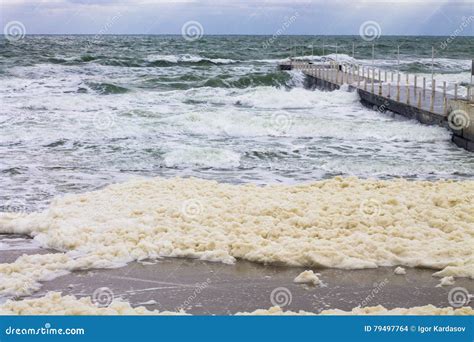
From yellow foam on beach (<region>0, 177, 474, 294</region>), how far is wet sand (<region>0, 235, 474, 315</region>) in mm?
215

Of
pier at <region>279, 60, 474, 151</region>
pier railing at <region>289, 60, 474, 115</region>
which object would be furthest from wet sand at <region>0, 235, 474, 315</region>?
pier railing at <region>289, 60, 474, 115</region>

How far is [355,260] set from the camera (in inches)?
338

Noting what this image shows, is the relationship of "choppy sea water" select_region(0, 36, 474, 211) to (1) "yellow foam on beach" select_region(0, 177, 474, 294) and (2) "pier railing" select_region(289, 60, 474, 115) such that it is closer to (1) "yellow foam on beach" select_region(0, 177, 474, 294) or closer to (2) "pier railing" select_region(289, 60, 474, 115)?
(2) "pier railing" select_region(289, 60, 474, 115)

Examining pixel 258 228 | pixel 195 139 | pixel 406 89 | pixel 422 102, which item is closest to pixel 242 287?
pixel 258 228

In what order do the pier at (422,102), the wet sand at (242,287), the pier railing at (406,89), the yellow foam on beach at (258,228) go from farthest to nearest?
the pier railing at (406,89) → the pier at (422,102) → the yellow foam on beach at (258,228) → the wet sand at (242,287)

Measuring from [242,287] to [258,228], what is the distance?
5.88ft

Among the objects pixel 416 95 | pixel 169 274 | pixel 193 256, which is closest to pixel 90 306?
pixel 169 274

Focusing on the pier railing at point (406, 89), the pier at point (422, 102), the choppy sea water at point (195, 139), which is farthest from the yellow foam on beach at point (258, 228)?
the pier railing at point (406, 89)

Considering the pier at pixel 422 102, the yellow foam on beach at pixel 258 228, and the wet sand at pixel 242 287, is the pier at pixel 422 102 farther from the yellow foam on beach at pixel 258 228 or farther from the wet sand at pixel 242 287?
the wet sand at pixel 242 287

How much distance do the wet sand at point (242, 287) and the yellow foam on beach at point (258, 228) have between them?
0.22 metres

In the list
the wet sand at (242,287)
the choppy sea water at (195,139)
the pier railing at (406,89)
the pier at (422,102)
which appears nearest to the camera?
the wet sand at (242,287)

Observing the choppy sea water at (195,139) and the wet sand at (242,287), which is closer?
the wet sand at (242,287)

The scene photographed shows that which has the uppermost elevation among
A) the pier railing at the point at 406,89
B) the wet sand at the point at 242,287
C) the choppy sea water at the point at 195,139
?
the pier railing at the point at 406,89

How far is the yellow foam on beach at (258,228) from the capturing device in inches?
339
